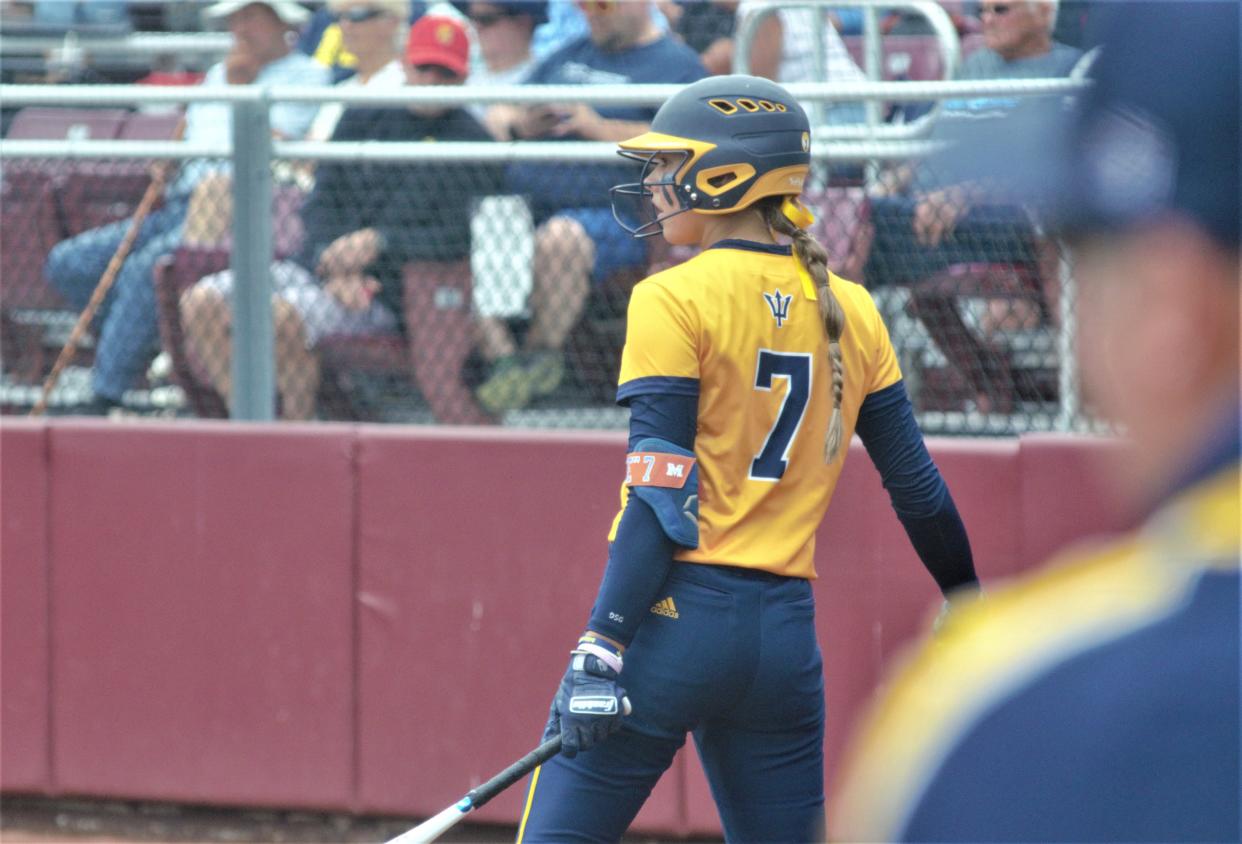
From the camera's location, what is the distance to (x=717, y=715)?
11.1 feet

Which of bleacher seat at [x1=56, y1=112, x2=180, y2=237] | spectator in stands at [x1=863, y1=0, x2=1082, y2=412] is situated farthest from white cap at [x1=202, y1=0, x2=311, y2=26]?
spectator in stands at [x1=863, y1=0, x2=1082, y2=412]

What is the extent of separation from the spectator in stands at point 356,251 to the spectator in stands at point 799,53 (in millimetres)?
1123

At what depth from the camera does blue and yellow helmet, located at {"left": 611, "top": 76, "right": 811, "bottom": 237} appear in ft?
11.0

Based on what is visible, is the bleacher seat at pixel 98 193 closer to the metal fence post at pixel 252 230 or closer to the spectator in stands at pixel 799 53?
the metal fence post at pixel 252 230

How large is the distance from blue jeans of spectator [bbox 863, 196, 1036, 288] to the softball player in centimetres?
157

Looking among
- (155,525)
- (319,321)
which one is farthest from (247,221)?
(155,525)

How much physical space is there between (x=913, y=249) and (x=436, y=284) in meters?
1.57

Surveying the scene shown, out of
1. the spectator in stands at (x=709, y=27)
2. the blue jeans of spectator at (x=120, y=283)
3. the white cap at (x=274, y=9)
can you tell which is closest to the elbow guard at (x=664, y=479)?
the blue jeans of spectator at (x=120, y=283)

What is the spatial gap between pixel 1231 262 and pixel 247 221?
4.75 m

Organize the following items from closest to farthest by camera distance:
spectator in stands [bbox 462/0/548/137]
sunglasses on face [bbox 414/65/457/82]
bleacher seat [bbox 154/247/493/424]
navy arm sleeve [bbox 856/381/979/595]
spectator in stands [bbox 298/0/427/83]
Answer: navy arm sleeve [bbox 856/381/979/595], bleacher seat [bbox 154/247/493/424], sunglasses on face [bbox 414/65/457/82], spectator in stands [bbox 462/0/548/137], spectator in stands [bbox 298/0/427/83]

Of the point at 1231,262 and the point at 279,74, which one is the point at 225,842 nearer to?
the point at 279,74

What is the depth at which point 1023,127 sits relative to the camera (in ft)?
4.14

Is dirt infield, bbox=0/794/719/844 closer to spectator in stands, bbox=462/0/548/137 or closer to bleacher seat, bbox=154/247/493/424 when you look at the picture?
bleacher seat, bbox=154/247/493/424

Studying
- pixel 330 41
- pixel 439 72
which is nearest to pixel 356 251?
pixel 439 72
